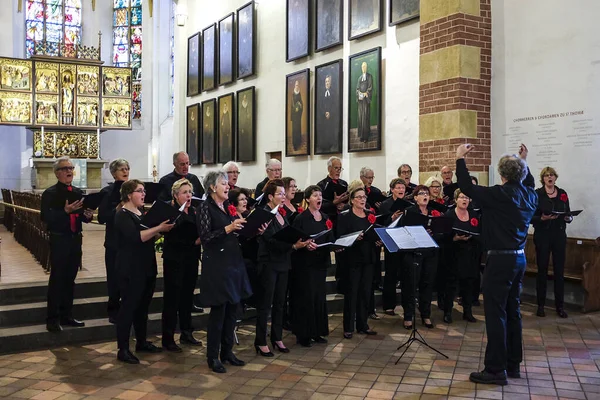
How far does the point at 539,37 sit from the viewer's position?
859cm

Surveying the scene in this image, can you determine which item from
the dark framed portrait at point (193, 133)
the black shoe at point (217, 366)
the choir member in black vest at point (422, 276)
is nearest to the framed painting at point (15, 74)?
the dark framed portrait at point (193, 133)

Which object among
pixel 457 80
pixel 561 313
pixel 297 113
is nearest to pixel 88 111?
pixel 297 113

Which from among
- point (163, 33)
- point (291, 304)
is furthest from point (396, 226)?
point (163, 33)

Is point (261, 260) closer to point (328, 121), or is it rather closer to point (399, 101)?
point (399, 101)

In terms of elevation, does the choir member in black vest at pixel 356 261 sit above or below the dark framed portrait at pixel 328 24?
below

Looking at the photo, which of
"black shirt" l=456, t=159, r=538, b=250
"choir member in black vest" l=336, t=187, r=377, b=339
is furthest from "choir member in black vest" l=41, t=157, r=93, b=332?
"black shirt" l=456, t=159, r=538, b=250

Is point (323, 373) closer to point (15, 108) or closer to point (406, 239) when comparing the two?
point (406, 239)

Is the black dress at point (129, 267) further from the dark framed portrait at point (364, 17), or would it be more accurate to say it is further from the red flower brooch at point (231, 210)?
the dark framed portrait at point (364, 17)

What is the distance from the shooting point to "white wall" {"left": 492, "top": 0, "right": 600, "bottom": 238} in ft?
26.0

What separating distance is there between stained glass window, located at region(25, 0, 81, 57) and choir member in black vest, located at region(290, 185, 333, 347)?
20.0 m

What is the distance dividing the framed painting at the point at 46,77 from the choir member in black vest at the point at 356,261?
15.4 meters

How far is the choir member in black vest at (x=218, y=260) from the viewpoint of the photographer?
5.09m

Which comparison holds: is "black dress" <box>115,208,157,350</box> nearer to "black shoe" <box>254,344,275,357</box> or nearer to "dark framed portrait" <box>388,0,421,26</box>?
"black shoe" <box>254,344,275,357</box>

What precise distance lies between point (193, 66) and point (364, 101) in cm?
862
